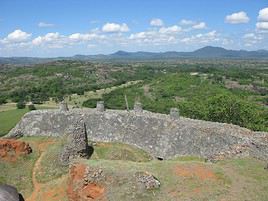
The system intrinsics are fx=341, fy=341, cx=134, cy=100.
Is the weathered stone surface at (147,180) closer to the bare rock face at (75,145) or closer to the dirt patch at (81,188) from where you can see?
the dirt patch at (81,188)

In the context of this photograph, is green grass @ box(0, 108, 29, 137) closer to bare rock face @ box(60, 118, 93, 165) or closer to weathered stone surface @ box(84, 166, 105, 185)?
bare rock face @ box(60, 118, 93, 165)

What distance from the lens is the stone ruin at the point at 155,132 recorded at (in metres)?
24.7

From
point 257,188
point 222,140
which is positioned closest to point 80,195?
point 257,188

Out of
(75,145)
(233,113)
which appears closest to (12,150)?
(75,145)

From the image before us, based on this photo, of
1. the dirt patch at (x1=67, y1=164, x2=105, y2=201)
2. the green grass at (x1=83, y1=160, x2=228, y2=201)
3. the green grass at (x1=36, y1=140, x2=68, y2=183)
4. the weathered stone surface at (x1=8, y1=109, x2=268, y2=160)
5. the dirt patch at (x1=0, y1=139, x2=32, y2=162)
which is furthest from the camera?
the dirt patch at (x1=0, y1=139, x2=32, y2=162)

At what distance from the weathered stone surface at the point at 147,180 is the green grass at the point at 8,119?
53.3 m

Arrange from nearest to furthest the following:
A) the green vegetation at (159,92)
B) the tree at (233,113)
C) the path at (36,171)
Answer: the path at (36,171)
the tree at (233,113)
the green vegetation at (159,92)

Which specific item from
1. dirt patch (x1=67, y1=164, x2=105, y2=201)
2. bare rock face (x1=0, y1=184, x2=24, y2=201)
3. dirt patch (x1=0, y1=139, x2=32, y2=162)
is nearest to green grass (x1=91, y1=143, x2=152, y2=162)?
dirt patch (x1=0, y1=139, x2=32, y2=162)

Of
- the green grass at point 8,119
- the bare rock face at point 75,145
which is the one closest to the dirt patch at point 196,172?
the bare rock face at point 75,145

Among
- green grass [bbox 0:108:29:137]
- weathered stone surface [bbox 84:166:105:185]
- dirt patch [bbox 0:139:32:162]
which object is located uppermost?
weathered stone surface [bbox 84:166:105:185]

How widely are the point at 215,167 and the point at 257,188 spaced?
10.5ft

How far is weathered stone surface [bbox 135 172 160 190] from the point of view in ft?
59.6

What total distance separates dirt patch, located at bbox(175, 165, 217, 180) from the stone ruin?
3.65m

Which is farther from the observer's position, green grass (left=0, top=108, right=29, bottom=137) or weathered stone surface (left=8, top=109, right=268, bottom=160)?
green grass (left=0, top=108, right=29, bottom=137)
